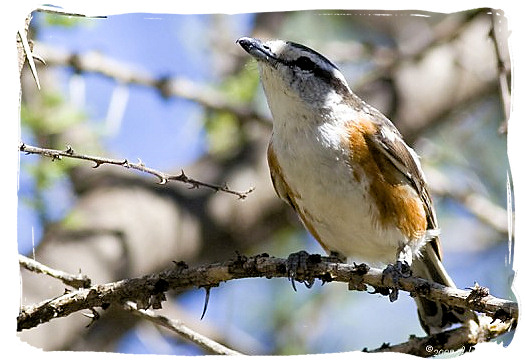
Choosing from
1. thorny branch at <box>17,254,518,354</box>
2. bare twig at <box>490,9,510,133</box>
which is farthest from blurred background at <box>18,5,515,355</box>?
thorny branch at <box>17,254,518,354</box>

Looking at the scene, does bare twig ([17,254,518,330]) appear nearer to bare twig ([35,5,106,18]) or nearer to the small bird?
the small bird

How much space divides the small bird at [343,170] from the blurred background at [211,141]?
6 centimetres

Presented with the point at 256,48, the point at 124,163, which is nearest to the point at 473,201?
the point at 256,48

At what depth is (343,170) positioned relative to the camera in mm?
1721

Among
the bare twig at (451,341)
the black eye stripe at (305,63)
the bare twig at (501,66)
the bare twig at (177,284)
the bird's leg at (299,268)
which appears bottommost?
the bare twig at (451,341)

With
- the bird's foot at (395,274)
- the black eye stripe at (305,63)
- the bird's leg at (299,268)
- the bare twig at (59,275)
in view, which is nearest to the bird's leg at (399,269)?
the bird's foot at (395,274)

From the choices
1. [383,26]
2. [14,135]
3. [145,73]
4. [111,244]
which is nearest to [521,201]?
[383,26]

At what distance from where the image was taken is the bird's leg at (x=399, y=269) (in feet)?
4.89

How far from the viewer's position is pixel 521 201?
1.53 m

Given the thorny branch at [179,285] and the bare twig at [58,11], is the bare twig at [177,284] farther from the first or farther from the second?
the bare twig at [58,11]

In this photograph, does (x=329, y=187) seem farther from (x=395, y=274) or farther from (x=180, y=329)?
(x=180, y=329)

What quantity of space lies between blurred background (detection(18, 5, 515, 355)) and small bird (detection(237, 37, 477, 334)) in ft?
0.21

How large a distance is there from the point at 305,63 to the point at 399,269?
0.52m

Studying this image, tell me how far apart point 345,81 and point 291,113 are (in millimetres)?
174
